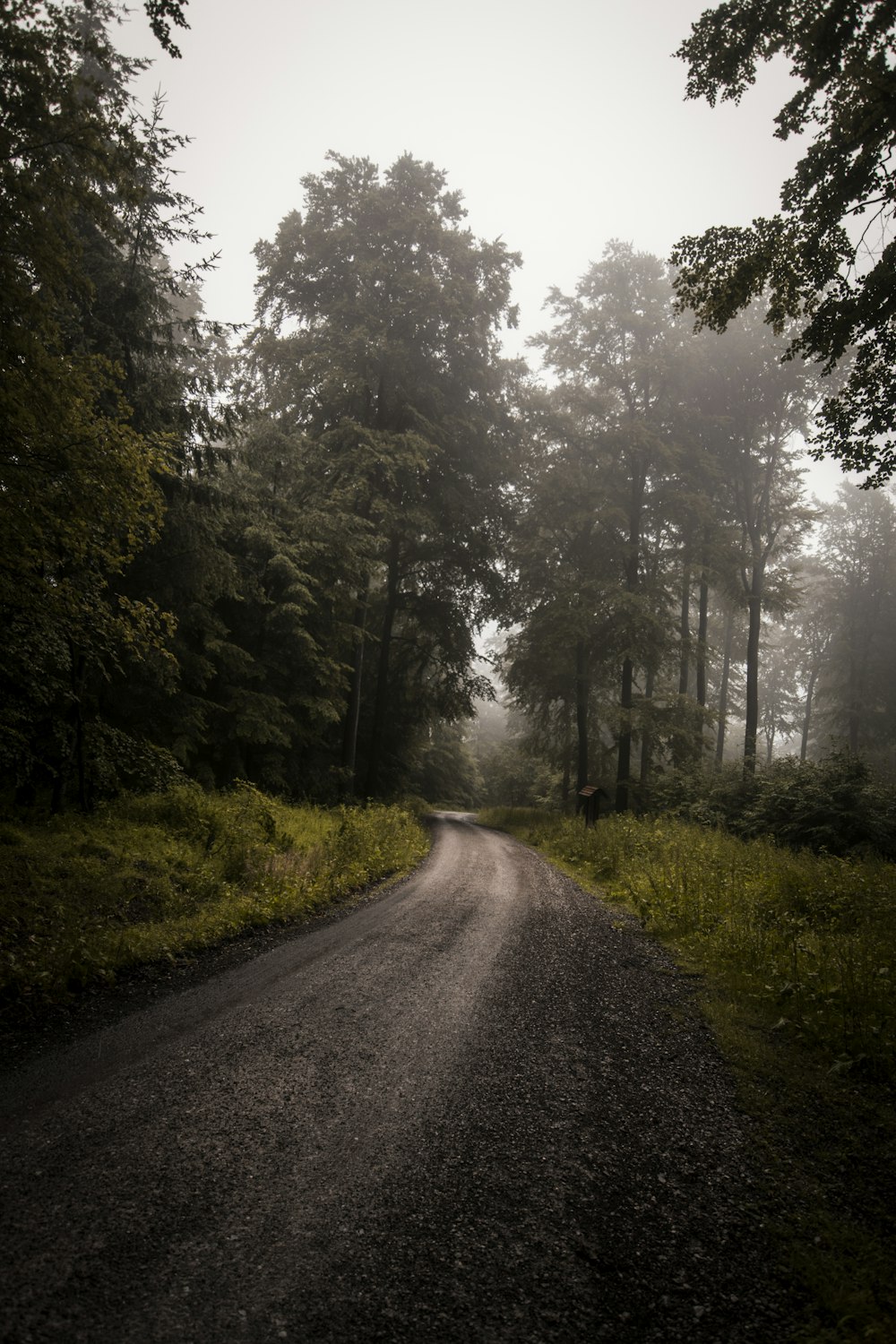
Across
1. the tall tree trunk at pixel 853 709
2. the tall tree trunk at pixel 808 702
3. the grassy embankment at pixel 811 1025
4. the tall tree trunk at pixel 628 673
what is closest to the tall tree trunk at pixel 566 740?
the tall tree trunk at pixel 628 673

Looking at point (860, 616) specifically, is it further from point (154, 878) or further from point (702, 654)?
point (154, 878)

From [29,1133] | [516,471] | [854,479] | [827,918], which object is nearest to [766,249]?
[827,918]

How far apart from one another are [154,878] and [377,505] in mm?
11065

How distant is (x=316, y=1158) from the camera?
3.26 metres

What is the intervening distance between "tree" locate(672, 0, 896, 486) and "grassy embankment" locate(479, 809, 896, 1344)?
5593mm

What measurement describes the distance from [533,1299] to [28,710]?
9140 mm

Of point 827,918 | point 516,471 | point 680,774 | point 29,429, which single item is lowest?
point 827,918

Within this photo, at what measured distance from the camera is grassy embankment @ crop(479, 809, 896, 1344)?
9.04 feet

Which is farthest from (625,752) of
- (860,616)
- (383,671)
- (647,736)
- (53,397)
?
(860,616)

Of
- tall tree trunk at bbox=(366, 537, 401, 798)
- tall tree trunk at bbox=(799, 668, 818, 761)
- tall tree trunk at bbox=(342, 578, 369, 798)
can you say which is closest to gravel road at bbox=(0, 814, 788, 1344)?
tall tree trunk at bbox=(342, 578, 369, 798)

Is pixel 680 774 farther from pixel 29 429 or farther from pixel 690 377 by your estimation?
pixel 29 429

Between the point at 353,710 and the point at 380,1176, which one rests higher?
the point at 353,710

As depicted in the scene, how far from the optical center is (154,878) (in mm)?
8062

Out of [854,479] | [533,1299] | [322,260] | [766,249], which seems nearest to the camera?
[533,1299]
